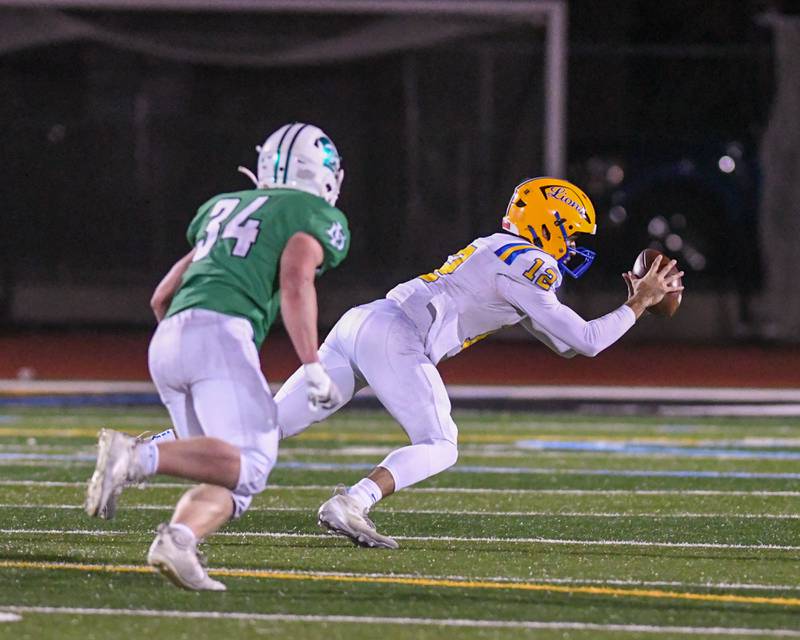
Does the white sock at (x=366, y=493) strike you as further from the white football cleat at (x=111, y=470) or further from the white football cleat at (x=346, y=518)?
the white football cleat at (x=111, y=470)

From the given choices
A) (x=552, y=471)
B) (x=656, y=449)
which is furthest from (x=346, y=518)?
(x=656, y=449)

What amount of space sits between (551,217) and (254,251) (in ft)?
5.50

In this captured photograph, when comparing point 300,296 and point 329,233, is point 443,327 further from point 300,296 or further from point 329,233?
point 300,296

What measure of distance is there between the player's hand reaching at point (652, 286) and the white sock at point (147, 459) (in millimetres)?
2162

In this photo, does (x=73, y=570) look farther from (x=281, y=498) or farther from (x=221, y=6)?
(x=221, y=6)

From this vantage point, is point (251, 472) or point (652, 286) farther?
point (652, 286)

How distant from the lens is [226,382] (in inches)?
192

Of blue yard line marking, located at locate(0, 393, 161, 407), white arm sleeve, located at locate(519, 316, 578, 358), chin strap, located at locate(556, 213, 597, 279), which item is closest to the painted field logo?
white arm sleeve, located at locate(519, 316, 578, 358)

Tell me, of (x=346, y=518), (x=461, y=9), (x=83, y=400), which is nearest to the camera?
(x=346, y=518)

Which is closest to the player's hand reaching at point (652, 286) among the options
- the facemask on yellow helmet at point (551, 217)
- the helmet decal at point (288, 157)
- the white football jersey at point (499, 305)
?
the white football jersey at point (499, 305)

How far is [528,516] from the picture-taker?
6.94 meters

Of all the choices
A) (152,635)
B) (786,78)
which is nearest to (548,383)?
(786,78)

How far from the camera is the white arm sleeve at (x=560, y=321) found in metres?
6.04

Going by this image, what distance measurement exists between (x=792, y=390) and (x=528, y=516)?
7.14 meters
